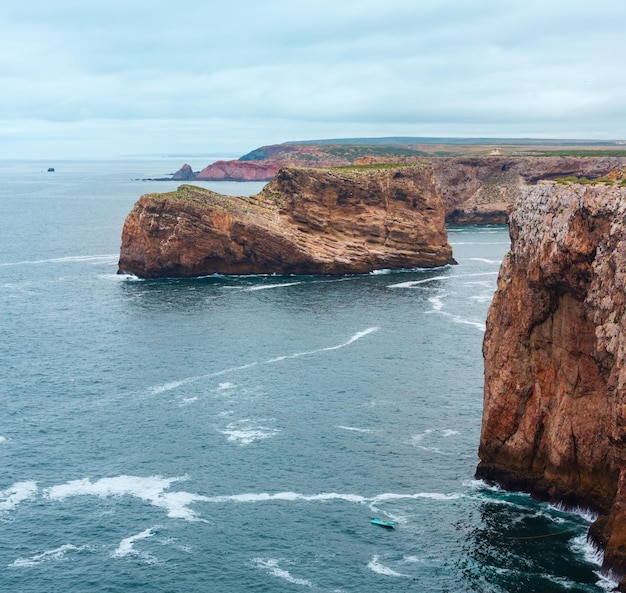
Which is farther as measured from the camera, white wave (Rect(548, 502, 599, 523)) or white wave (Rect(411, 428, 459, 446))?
white wave (Rect(411, 428, 459, 446))

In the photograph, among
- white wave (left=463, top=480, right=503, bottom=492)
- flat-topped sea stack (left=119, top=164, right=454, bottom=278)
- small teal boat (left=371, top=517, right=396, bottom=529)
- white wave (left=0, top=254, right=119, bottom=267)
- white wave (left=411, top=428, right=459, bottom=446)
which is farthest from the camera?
white wave (left=0, top=254, right=119, bottom=267)

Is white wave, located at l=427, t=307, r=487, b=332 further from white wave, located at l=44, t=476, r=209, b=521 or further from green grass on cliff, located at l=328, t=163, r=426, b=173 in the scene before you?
white wave, located at l=44, t=476, r=209, b=521

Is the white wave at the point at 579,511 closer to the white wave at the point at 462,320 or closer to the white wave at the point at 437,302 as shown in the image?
the white wave at the point at 462,320

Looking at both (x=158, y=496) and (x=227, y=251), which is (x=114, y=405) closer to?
(x=158, y=496)

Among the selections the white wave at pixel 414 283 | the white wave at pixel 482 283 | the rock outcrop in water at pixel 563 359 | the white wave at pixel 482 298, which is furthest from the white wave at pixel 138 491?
the white wave at pixel 482 283

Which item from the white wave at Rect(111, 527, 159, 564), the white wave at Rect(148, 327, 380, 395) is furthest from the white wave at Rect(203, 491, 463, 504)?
the white wave at Rect(148, 327, 380, 395)
